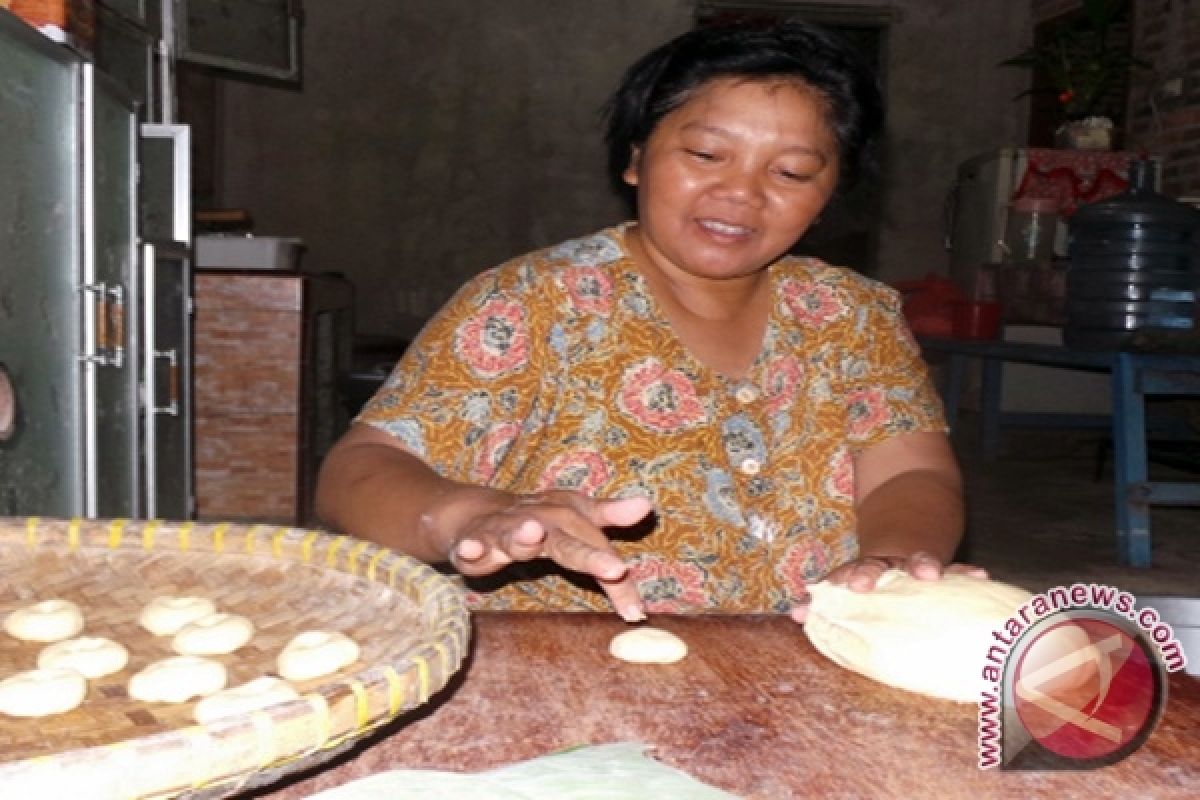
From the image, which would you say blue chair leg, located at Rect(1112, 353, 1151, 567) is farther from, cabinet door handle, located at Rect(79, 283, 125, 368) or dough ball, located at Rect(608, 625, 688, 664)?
dough ball, located at Rect(608, 625, 688, 664)

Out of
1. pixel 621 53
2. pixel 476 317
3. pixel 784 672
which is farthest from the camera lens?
pixel 621 53

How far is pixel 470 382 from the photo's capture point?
1.45 metres

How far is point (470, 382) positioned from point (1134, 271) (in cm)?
395

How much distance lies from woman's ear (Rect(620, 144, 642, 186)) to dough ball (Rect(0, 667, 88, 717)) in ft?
3.45

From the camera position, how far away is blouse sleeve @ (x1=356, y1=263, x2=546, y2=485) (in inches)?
55.7

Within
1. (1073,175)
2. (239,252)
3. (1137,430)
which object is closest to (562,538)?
(1137,430)

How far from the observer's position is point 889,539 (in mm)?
1482

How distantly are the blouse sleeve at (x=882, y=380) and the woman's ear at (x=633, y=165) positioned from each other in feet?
1.24

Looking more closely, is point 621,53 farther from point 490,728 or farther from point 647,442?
point 490,728

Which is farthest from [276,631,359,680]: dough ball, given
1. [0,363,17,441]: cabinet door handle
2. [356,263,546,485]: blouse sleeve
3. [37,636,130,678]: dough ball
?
[0,363,17,441]: cabinet door handle

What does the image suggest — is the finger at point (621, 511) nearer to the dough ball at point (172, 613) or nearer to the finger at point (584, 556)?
the finger at point (584, 556)

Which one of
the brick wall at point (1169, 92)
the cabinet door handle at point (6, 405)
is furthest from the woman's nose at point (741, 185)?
the brick wall at point (1169, 92)

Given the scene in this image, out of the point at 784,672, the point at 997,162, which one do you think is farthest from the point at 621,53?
the point at 784,672

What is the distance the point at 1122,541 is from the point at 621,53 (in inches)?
214
